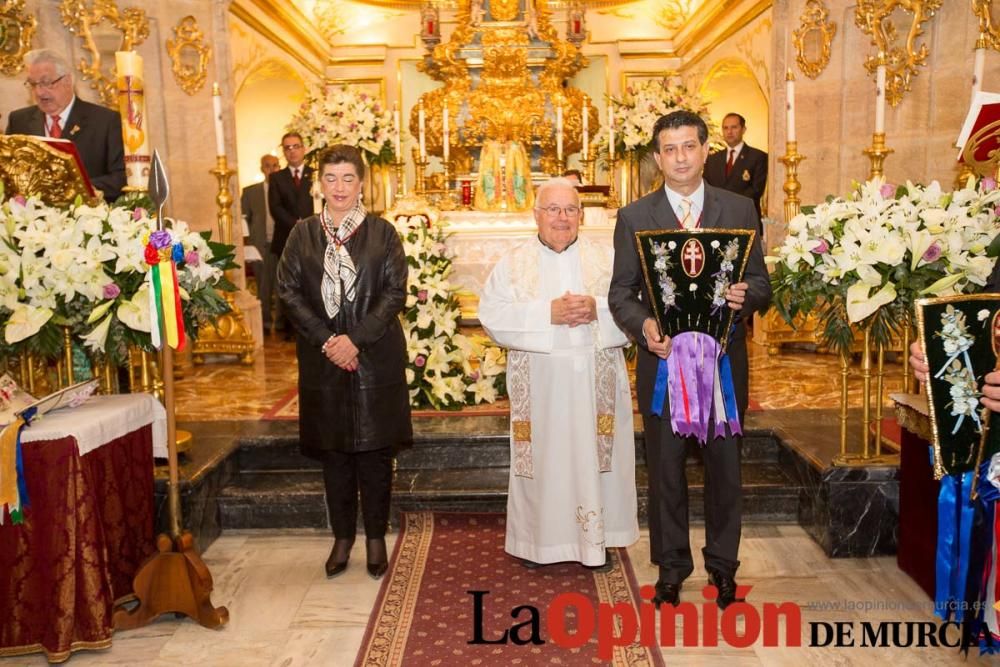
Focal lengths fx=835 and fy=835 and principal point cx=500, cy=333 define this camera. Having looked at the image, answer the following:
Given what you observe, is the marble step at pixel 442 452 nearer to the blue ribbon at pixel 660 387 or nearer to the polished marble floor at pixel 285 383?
the polished marble floor at pixel 285 383

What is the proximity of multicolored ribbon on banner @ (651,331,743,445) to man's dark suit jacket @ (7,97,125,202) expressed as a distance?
11.9 feet

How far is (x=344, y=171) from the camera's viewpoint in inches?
152

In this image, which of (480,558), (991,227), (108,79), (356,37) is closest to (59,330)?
(480,558)

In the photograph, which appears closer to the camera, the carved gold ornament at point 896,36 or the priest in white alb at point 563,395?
the priest in white alb at point 563,395

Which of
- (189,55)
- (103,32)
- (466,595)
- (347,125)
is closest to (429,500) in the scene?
Answer: (466,595)

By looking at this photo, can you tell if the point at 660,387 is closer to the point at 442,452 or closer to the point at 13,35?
the point at 442,452

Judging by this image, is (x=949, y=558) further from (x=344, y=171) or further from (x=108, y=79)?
(x=108, y=79)

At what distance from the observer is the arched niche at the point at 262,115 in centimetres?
1307

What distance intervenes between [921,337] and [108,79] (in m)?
7.51

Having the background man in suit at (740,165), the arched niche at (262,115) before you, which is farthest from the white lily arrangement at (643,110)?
the arched niche at (262,115)

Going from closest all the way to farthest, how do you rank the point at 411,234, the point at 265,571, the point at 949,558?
the point at 949,558
the point at 265,571
the point at 411,234

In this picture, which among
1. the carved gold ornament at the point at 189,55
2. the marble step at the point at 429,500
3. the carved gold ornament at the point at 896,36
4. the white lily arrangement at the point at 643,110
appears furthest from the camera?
the white lily arrangement at the point at 643,110

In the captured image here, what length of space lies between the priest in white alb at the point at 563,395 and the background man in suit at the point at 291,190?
543 centimetres

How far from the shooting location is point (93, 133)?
5113 millimetres
